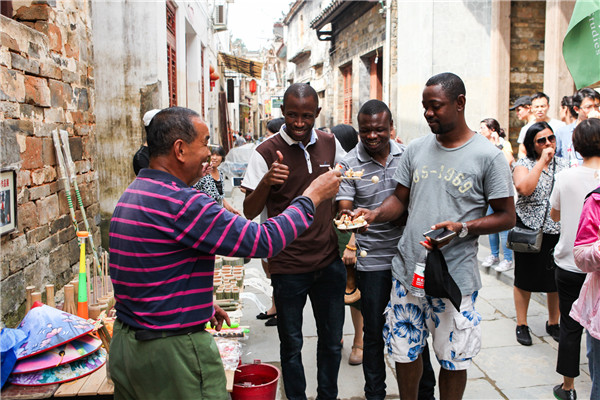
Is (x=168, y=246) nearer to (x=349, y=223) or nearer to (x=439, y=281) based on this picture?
(x=349, y=223)

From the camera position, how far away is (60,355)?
2.83 meters

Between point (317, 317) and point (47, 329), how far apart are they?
1585 mm

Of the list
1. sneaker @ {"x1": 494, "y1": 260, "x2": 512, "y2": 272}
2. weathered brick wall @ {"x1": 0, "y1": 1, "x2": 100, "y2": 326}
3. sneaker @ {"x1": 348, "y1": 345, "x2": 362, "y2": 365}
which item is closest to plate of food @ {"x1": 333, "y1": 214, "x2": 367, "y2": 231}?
sneaker @ {"x1": 348, "y1": 345, "x2": 362, "y2": 365}

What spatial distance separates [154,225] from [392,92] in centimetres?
1135

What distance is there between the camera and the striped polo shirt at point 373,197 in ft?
10.4

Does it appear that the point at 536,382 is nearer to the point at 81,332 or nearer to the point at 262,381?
the point at 262,381

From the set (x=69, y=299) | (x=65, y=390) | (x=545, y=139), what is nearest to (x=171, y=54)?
(x=69, y=299)

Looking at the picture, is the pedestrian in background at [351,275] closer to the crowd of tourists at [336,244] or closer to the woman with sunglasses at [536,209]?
the crowd of tourists at [336,244]

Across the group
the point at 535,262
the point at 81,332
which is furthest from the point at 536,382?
the point at 81,332

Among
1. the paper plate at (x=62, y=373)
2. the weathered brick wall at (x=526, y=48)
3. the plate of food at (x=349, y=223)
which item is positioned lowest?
the paper plate at (x=62, y=373)

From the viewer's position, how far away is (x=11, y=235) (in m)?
4.01

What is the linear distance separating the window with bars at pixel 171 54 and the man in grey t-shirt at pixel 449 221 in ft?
26.9

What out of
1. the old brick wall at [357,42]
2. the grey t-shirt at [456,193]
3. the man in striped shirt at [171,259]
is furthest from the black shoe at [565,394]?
the old brick wall at [357,42]

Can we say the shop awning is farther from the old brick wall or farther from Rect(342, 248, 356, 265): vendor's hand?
Rect(342, 248, 356, 265): vendor's hand
